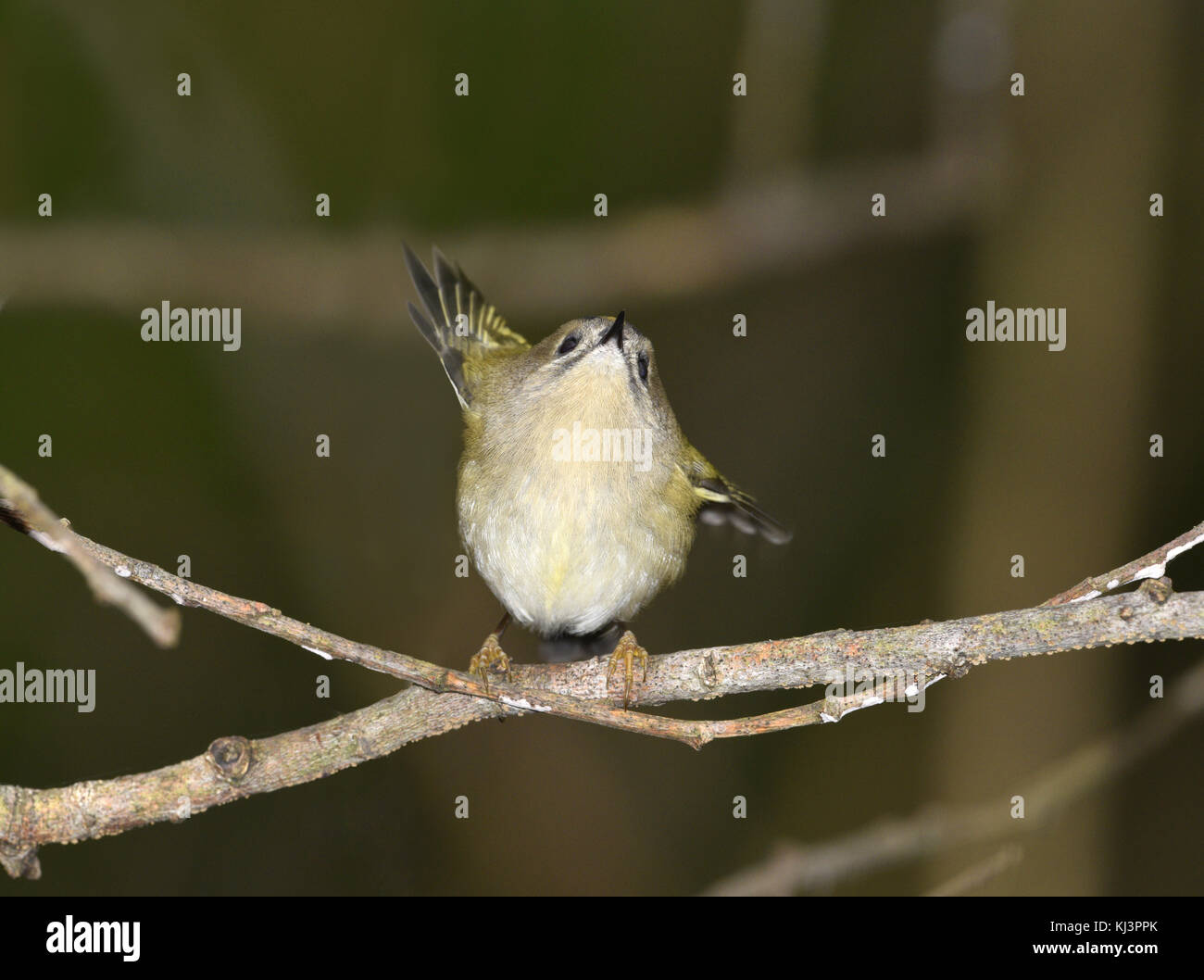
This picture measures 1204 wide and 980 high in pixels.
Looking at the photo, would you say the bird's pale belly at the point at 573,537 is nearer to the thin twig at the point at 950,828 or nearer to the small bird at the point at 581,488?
the small bird at the point at 581,488

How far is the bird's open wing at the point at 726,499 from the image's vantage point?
161 inches

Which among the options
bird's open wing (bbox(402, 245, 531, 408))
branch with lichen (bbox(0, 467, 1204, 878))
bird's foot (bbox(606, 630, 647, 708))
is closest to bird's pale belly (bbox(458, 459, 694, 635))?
bird's foot (bbox(606, 630, 647, 708))

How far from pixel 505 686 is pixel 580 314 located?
3617mm

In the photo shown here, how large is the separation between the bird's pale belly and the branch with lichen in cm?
48

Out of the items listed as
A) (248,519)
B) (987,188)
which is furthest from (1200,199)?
(248,519)

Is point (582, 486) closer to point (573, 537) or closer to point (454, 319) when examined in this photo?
point (573, 537)

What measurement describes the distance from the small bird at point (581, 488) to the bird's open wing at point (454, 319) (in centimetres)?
66

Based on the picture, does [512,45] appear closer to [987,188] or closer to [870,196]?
[870,196]

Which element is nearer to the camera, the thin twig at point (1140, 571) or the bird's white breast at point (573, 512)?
the thin twig at point (1140, 571)

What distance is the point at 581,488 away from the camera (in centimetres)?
369

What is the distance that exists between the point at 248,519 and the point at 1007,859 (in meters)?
4.15

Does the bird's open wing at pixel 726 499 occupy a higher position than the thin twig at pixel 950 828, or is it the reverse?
the bird's open wing at pixel 726 499

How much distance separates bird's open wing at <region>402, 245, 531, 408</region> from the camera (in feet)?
15.6

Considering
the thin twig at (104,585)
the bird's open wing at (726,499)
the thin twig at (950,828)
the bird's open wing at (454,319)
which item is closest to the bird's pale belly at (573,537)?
the bird's open wing at (726,499)
